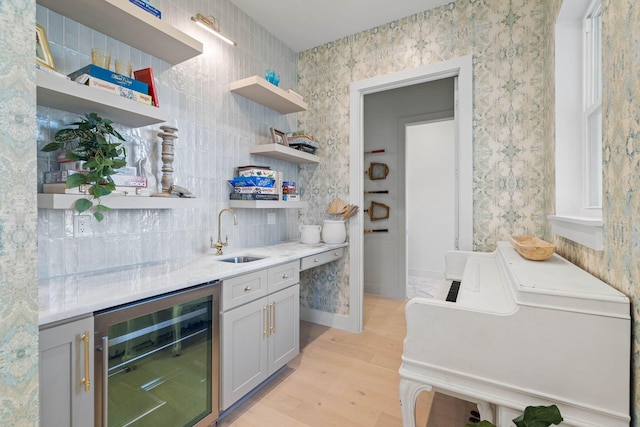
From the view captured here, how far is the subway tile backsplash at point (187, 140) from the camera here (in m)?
1.40

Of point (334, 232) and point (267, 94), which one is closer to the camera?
point (267, 94)

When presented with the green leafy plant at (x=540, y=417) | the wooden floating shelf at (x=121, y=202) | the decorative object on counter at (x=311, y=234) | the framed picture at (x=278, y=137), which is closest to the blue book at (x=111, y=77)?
the wooden floating shelf at (x=121, y=202)

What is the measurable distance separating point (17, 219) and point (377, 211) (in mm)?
3660

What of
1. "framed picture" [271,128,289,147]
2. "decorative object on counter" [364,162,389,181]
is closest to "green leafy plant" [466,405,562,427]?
"framed picture" [271,128,289,147]

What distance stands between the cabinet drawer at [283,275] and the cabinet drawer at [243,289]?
0.07m

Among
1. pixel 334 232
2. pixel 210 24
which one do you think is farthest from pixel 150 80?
pixel 334 232

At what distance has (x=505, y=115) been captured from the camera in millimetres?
2129

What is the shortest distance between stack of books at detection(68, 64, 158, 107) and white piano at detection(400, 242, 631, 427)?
1.63m

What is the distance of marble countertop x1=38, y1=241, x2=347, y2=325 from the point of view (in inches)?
39.4

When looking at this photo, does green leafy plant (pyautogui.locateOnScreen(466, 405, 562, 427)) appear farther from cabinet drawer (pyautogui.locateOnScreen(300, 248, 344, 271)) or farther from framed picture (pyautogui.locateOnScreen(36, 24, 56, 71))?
framed picture (pyautogui.locateOnScreen(36, 24, 56, 71))

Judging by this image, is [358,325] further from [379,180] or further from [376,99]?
[376,99]

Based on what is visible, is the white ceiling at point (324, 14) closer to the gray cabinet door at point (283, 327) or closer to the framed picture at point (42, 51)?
the framed picture at point (42, 51)

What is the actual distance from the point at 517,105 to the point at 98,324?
271cm

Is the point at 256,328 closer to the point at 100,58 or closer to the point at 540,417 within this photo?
the point at 540,417
